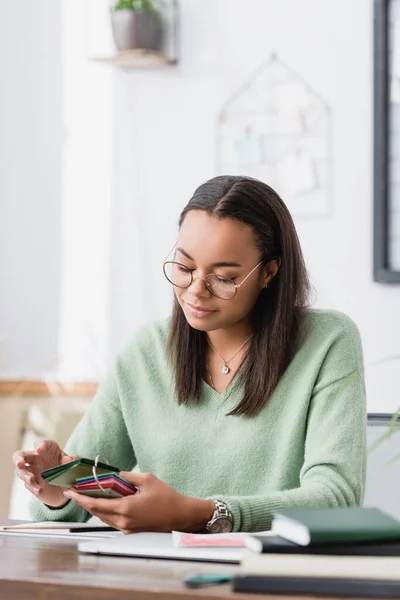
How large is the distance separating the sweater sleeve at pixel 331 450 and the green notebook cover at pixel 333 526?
0.96 feet

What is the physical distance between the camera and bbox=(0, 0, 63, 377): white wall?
3209 mm

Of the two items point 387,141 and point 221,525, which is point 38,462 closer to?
point 221,525

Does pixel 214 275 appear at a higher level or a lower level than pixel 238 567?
higher

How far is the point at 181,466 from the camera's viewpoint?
6.06 feet

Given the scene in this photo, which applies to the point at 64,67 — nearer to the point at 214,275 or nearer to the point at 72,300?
the point at 72,300

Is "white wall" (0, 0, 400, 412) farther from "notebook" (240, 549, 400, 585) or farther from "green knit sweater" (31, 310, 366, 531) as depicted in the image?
"notebook" (240, 549, 400, 585)

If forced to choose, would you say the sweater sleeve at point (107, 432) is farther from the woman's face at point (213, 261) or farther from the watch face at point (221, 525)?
the watch face at point (221, 525)

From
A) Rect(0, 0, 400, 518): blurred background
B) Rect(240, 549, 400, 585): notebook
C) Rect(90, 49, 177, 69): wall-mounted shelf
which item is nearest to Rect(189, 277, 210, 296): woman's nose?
Rect(240, 549, 400, 585): notebook

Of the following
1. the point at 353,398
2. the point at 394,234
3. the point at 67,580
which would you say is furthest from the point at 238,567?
the point at 394,234

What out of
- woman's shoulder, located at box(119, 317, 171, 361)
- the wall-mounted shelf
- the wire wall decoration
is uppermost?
the wall-mounted shelf

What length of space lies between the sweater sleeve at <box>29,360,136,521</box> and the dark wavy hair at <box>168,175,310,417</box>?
136 millimetres

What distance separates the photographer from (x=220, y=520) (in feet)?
4.81

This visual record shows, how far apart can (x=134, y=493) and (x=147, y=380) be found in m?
0.53

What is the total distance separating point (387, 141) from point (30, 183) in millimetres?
1103
